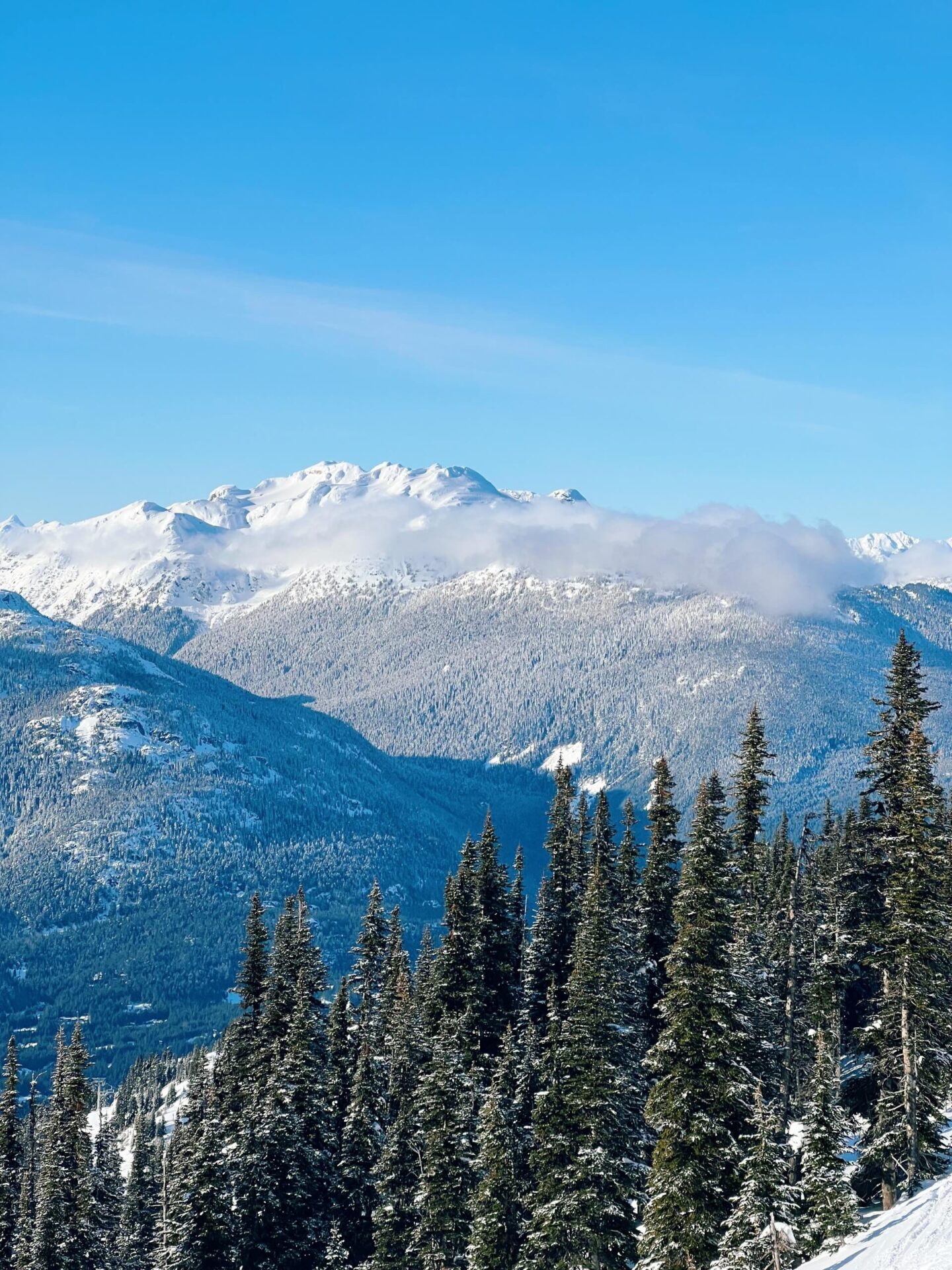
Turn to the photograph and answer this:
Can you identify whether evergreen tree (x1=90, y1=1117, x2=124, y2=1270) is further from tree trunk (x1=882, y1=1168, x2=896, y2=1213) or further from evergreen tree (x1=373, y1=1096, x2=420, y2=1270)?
tree trunk (x1=882, y1=1168, x2=896, y2=1213)

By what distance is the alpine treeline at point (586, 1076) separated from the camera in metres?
50.0

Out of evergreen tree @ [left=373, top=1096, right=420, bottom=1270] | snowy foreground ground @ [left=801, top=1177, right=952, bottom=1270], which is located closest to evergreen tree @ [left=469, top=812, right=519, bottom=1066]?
evergreen tree @ [left=373, top=1096, right=420, bottom=1270]

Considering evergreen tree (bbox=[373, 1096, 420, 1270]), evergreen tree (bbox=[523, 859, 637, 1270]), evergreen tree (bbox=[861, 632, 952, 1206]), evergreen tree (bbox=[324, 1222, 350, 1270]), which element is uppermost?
evergreen tree (bbox=[861, 632, 952, 1206])

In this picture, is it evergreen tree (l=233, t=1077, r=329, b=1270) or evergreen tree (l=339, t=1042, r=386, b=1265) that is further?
evergreen tree (l=339, t=1042, r=386, b=1265)

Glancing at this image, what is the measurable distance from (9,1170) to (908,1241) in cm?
6643

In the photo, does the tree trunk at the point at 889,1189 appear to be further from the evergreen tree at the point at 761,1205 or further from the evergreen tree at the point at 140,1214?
the evergreen tree at the point at 140,1214

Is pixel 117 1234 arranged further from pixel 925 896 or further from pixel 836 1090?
pixel 925 896

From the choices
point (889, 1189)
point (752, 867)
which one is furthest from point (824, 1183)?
point (752, 867)

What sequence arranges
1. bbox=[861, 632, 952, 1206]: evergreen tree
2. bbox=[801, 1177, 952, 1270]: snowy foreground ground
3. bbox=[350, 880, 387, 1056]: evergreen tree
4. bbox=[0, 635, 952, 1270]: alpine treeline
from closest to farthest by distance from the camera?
bbox=[801, 1177, 952, 1270]: snowy foreground ground
bbox=[861, 632, 952, 1206]: evergreen tree
bbox=[0, 635, 952, 1270]: alpine treeline
bbox=[350, 880, 387, 1056]: evergreen tree

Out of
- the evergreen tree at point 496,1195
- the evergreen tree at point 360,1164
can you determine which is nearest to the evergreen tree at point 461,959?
the evergreen tree at point 360,1164

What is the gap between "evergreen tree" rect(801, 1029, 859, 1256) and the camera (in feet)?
146

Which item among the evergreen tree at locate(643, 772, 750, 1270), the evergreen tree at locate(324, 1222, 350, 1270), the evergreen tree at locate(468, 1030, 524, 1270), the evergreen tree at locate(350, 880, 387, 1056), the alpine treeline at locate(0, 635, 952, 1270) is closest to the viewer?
the evergreen tree at locate(643, 772, 750, 1270)

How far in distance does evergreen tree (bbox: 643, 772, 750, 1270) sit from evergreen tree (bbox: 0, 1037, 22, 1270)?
50.2 metres

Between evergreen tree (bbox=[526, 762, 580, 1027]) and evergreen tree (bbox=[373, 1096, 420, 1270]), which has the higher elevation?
evergreen tree (bbox=[526, 762, 580, 1027])
